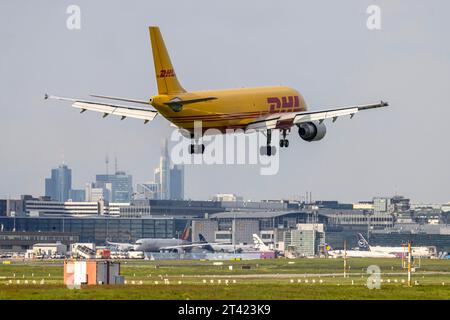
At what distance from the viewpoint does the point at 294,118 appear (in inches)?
5207

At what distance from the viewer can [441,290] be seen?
114562 millimetres

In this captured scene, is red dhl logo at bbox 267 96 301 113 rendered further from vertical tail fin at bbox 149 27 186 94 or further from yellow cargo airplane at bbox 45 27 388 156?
vertical tail fin at bbox 149 27 186 94

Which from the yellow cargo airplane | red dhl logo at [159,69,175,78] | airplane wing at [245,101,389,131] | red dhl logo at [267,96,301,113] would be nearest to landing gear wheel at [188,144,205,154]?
the yellow cargo airplane

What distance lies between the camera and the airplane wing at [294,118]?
128125 mm

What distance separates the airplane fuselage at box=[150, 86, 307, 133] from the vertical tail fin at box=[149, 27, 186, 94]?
1.26 m

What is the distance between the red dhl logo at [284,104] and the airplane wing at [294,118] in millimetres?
1018

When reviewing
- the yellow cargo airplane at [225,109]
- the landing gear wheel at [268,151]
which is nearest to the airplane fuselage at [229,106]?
the yellow cargo airplane at [225,109]

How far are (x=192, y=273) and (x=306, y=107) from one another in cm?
5161

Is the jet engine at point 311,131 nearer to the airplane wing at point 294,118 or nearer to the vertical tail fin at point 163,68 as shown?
the airplane wing at point 294,118

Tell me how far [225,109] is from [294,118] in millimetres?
8849

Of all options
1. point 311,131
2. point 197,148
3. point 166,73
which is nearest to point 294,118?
point 311,131

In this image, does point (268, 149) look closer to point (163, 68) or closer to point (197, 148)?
point (197, 148)
